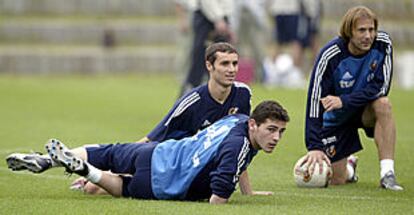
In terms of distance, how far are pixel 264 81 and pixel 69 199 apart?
524 inches

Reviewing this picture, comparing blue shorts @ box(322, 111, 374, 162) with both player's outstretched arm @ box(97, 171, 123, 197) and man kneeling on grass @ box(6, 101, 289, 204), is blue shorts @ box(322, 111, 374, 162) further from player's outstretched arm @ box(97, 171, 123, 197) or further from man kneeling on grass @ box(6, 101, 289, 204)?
player's outstretched arm @ box(97, 171, 123, 197)

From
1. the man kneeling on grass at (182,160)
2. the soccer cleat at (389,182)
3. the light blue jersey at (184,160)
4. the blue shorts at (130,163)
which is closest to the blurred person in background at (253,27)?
the soccer cleat at (389,182)

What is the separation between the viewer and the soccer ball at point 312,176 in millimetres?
9758

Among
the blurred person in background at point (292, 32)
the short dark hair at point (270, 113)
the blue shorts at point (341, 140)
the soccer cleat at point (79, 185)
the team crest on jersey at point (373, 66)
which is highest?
the team crest on jersey at point (373, 66)

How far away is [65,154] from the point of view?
332 inches

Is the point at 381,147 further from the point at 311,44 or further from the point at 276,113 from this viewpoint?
the point at 311,44

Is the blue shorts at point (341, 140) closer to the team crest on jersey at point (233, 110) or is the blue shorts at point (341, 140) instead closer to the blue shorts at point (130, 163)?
the team crest on jersey at point (233, 110)

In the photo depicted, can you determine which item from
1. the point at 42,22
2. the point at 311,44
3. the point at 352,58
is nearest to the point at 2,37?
the point at 42,22

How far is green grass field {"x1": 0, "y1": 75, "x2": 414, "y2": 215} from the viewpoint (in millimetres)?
8242

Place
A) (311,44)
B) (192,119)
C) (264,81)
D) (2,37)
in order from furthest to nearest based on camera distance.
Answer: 1. (2,37)
2. (311,44)
3. (264,81)
4. (192,119)

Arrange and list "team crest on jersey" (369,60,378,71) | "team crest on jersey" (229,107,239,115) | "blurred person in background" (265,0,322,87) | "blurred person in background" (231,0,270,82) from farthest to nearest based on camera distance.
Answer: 1. "blurred person in background" (265,0,322,87)
2. "blurred person in background" (231,0,270,82)
3. "team crest on jersey" (369,60,378,71)
4. "team crest on jersey" (229,107,239,115)

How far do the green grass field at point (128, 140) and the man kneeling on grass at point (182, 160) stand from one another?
161 mm

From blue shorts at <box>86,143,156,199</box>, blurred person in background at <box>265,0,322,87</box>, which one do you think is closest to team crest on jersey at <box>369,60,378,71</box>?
blue shorts at <box>86,143,156,199</box>

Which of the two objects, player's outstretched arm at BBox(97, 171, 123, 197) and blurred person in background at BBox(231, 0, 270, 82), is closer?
player's outstretched arm at BBox(97, 171, 123, 197)
